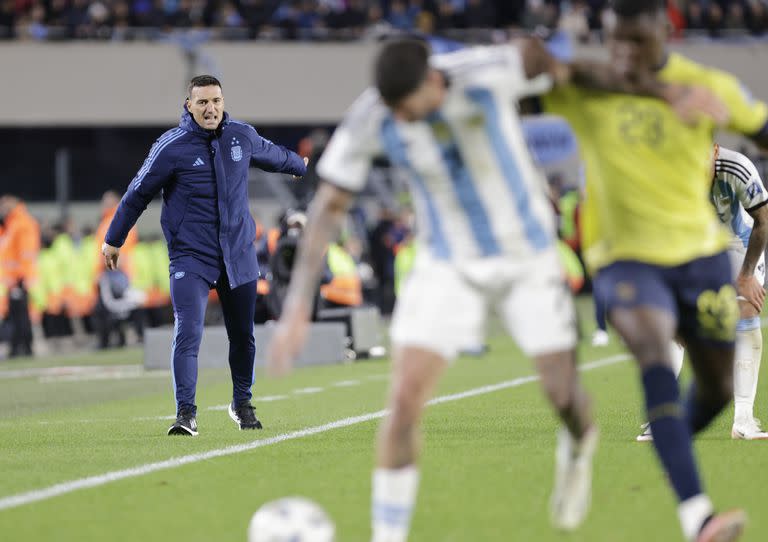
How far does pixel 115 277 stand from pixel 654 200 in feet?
63.1

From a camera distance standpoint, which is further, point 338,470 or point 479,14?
point 479,14

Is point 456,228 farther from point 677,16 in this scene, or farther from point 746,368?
point 677,16

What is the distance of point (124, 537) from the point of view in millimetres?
6293

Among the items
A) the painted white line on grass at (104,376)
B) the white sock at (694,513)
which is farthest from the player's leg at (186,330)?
the painted white line on grass at (104,376)

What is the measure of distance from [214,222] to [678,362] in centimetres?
318

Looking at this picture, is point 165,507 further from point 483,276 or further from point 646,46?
point 646,46

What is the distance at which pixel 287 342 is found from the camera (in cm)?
559

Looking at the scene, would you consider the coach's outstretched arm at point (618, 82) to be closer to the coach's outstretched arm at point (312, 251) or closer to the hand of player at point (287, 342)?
the coach's outstretched arm at point (312, 251)

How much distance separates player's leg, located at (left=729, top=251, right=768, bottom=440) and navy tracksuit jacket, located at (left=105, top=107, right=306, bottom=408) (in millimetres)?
3197

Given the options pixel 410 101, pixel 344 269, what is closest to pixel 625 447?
pixel 410 101

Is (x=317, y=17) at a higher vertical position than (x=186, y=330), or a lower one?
higher

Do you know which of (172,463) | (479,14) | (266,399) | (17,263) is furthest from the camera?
(479,14)

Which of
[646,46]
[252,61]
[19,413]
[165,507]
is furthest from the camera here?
[252,61]

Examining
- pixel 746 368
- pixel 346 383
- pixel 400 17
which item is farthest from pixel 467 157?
pixel 400 17
